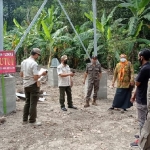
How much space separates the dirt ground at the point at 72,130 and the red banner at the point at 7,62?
108 centimetres

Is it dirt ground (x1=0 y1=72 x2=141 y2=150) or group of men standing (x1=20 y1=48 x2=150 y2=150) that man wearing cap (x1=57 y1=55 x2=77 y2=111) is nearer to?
group of men standing (x1=20 y1=48 x2=150 y2=150)

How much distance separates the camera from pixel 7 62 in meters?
5.94

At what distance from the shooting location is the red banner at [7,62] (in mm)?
5898

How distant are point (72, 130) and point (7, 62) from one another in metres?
2.16

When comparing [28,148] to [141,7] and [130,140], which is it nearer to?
[130,140]

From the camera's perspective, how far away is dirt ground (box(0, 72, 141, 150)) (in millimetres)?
4454

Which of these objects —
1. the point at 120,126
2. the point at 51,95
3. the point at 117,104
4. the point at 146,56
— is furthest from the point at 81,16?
the point at 146,56

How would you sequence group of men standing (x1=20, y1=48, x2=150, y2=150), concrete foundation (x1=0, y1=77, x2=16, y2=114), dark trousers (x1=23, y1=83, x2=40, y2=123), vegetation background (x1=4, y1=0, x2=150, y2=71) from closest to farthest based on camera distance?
group of men standing (x1=20, y1=48, x2=150, y2=150), dark trousers (x1=23, y1=83, x2=40, y2=123), concrete foundation (x1=0, y1=77, x2=16, y2=114), vegetation background (x1=4, y1=0, x2=150, y2=71)

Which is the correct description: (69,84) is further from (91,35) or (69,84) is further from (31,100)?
(91,35)

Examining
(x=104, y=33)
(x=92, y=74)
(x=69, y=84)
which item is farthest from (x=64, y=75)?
(x=104, y=33)

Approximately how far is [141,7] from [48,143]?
9246mm

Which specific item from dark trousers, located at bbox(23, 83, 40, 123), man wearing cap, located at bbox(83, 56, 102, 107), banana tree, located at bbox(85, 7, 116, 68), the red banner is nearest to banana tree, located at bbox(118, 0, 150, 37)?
banana tree, located at bbox(85, 7, 116, 68)

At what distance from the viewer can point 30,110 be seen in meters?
5.29

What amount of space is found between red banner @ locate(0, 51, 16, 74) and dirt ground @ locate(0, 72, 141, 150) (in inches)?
42.3
